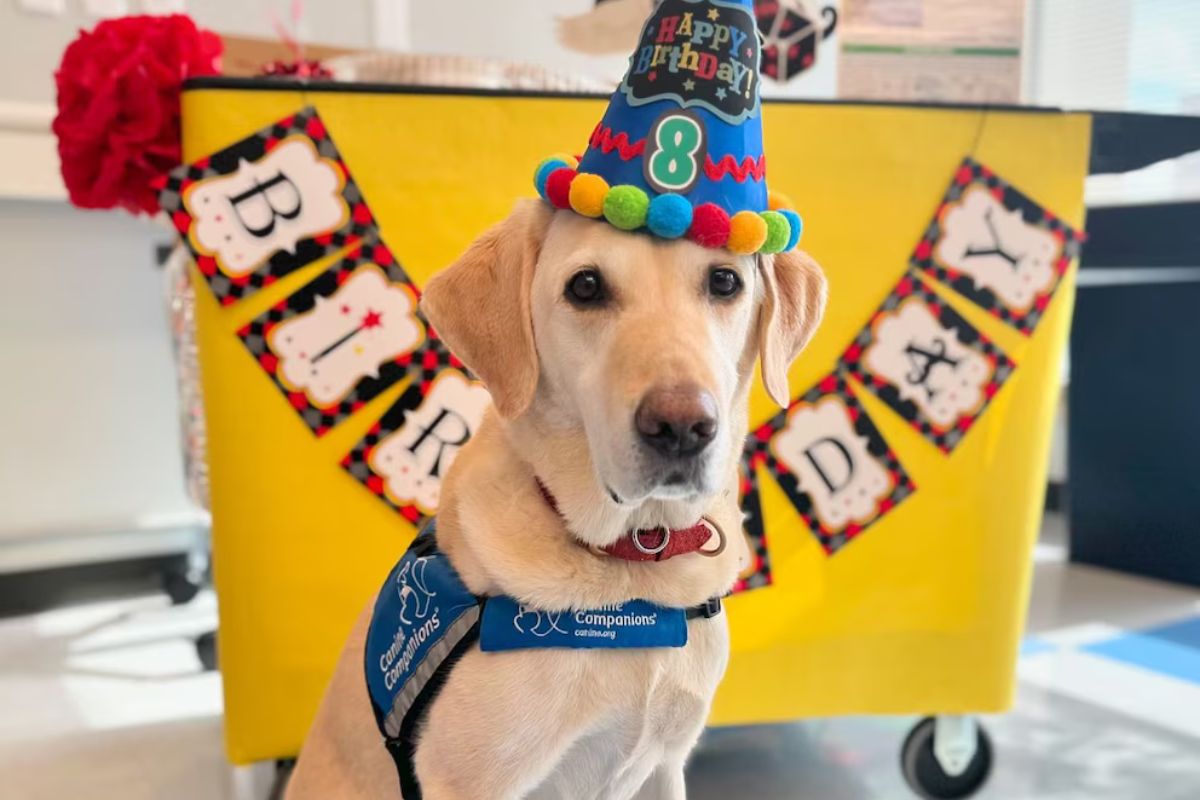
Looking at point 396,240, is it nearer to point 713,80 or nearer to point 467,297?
point 467,297

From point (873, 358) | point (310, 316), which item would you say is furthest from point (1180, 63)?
point (310, 316)

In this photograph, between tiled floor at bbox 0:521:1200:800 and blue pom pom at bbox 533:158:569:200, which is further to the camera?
tiled floor at bbox 0:521:1200:800

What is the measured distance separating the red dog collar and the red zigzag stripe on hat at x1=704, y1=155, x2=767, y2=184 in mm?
380

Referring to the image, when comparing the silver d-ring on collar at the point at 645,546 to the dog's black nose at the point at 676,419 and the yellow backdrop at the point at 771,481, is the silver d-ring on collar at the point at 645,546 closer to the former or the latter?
the dog's black nose at the point at 676,419

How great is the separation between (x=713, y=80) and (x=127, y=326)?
238 cm

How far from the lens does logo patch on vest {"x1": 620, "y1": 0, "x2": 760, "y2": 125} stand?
91 cm

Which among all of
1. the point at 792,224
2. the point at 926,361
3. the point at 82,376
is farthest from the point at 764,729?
the point at 82,376

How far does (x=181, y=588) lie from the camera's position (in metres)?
2.68

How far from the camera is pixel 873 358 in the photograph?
5.06 ft

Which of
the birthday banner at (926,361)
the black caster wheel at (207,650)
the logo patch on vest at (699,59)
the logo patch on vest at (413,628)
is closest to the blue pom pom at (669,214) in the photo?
the logo patch on vest at (699,59)

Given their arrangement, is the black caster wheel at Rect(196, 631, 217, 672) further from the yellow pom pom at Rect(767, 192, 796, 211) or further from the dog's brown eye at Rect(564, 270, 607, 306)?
the yellow pom pom at Rect(767, 192, 796, 211)

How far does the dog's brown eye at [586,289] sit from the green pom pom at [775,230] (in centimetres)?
18

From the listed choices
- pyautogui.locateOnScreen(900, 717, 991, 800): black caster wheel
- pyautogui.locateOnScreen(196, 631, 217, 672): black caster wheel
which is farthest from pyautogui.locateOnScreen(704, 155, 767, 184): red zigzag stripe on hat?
pyautogui.locateOnScreen(196, 631, 217, 672): black caster wheel

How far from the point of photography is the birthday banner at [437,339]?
1363 millimetres
